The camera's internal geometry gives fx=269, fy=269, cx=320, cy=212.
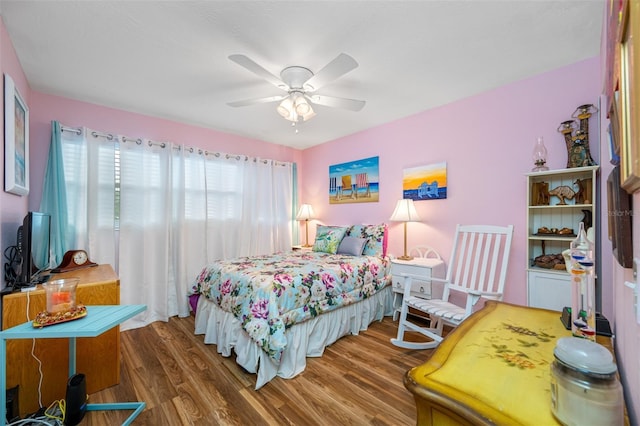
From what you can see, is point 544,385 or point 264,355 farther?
point 264,355

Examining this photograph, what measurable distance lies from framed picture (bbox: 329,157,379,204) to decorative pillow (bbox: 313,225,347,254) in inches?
22.0

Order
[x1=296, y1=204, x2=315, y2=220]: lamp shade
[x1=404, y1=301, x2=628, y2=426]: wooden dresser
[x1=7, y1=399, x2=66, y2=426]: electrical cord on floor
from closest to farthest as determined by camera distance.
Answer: [x1=404, y1=301, x2=628, y2=426]: wooden dresser < [x1=7, y1=399, x2=66, y2=426]: electrical cord on floor < [x1=296, y1=204, x2=315, y2=220]: lamp shade

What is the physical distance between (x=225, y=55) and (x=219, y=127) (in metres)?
1.74

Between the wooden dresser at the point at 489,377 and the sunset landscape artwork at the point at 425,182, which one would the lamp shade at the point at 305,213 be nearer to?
the sunset landscape artwork at the point at 425,182

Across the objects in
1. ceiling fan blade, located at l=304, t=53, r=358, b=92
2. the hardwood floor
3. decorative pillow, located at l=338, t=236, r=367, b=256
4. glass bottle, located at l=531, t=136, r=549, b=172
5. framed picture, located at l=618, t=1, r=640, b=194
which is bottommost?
the hardwood floor

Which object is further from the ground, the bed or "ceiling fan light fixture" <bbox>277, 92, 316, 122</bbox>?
"ceiling fan light fixture" <bbox>277, 92, 316, 122</bbox>

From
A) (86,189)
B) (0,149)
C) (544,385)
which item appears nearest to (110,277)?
(0,149)

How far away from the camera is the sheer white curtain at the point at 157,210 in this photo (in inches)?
108

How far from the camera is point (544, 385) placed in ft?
2.23

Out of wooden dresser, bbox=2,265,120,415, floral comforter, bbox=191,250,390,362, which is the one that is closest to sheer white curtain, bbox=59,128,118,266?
wooden dresser, bbox=2,265,120,415

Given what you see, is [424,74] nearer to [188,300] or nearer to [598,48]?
[598,48]

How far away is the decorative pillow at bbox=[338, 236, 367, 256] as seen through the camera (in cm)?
323

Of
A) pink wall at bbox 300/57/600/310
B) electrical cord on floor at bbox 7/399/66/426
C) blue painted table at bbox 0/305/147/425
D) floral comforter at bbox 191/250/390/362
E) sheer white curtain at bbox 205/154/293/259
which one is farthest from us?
sheer white curtain at bbox 205/154/293/259

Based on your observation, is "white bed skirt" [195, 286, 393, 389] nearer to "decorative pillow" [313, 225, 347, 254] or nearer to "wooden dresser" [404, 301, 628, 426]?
"decorative pillow" [313, 225, 347, 254]
